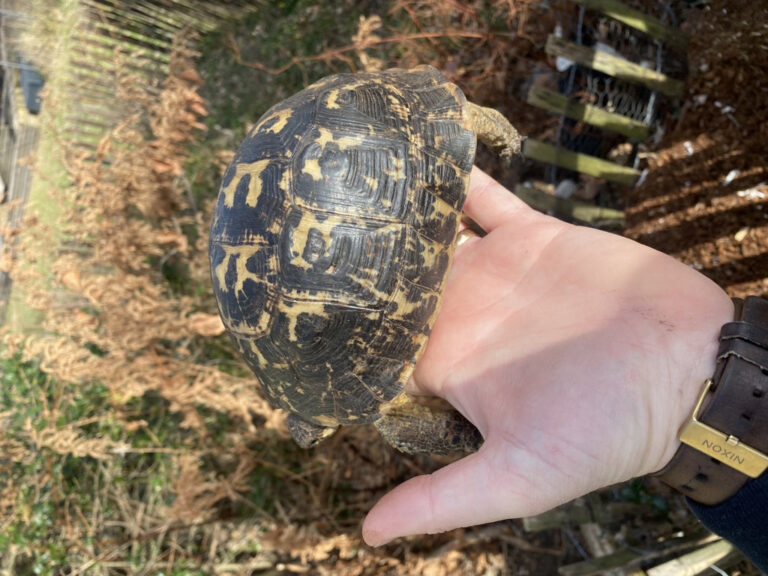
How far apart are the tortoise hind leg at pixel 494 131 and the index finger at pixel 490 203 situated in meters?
0.18

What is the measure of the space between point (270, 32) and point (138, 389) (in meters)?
4.04

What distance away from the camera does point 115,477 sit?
14.9 ft

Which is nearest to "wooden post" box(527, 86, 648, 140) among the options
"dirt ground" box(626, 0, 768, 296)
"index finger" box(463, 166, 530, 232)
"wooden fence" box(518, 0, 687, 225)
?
"wooden fence" box(518, 0, 687, 225)

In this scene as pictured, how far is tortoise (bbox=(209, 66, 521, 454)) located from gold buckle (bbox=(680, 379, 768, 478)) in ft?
→ 3.72

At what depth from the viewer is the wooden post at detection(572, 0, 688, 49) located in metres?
3.32

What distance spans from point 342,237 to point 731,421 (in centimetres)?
161

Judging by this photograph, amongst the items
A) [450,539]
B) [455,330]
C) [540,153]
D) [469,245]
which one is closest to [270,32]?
[540,153]

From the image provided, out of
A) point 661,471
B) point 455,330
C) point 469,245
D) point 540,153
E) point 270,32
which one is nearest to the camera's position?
point 661,471

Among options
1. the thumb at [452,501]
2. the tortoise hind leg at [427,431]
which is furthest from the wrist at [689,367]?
the tortoise hind leg at [427,431]

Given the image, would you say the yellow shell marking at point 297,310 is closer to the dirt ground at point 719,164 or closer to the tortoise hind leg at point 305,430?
the tortoise hind leg at point 305,430

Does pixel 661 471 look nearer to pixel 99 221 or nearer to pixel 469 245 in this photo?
pixel 469 245

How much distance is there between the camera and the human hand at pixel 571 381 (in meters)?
1.87

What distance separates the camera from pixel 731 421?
71.6 inches

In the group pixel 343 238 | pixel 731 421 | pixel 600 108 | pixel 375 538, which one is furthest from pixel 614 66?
pixel 375 538
